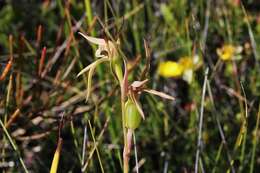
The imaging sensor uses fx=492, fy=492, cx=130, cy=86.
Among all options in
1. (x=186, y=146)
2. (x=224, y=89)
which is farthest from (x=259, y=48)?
(x=186, y=146)

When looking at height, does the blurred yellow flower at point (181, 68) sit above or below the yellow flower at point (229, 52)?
below

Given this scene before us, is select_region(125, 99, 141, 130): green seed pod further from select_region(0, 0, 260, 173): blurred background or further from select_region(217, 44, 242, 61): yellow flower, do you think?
select_region(217, 44, 242, 61): yellow flower

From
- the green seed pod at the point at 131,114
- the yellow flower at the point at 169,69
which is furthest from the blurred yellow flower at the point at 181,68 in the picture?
the green seed pod at the point at 131,114

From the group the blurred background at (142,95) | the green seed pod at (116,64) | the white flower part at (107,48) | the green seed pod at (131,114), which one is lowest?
the blurred background at (142,95)

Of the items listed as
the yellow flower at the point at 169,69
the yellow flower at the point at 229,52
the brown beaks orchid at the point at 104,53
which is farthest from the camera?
the yellow flower at the point at 169,69

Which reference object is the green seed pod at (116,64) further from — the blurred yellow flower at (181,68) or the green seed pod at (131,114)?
the blurred yellow flower at (181,68)

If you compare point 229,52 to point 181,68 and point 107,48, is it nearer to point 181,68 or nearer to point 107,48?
point 181,68

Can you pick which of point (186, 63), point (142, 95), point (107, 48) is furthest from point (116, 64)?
point (186, 63)
